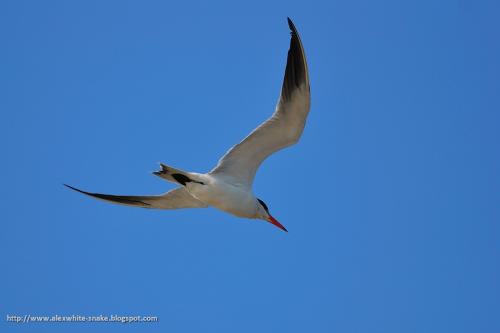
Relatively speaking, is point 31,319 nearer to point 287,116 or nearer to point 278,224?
point 278,224

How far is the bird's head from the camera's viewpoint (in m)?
11.3

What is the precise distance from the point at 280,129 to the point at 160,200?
95.4 inches

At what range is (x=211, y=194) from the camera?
10484 millimetres

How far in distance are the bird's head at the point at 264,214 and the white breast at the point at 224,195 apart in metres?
0.32

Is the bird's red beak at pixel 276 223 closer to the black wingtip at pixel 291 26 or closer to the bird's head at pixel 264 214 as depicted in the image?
the bird's head at pixel 264 214

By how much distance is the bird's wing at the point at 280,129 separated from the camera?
10.2 metres

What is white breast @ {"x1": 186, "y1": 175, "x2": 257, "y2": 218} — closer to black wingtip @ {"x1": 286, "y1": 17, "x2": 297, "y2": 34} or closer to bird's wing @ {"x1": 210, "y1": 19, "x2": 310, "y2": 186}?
bird's wing @ {"x1": 210, "y1": 19, "x2": 310, "y2": 186}

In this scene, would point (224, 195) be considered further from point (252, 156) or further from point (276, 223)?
point (276, 223)

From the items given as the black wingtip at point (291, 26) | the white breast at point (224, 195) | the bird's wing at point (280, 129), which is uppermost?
the black wingtip at point (291, 26)

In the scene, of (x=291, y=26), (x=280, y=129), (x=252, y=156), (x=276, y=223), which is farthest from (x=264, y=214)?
(x=291, y=26)

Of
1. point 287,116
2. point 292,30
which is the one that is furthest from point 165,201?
point 292,30

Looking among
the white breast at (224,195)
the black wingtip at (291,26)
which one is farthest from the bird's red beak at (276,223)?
the black wingtip at (291,26)

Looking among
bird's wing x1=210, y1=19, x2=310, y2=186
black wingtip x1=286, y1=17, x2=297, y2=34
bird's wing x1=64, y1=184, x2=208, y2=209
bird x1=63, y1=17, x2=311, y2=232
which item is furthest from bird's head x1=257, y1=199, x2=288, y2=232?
black wingtip x1=286, y1=17, x2=297, y2=34

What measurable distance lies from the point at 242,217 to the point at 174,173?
56.4 inches
